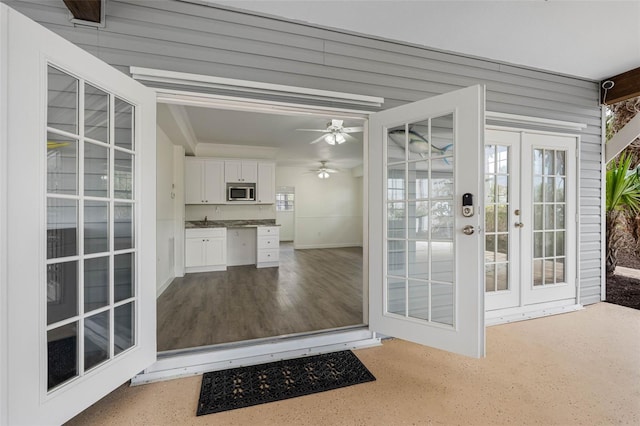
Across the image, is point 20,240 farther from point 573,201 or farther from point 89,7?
point 573,201

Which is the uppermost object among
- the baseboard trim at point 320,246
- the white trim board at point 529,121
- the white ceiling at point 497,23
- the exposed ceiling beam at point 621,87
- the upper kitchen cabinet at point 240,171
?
the white ceiling at point 497,23

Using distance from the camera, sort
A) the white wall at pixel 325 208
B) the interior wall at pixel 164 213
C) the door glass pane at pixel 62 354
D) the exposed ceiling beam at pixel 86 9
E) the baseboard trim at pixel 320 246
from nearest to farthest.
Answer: the door glass pane at pixel 62 354, the exposed ceiling beam at pixel 86 9, the interior wall at pixel 164 213, the baseboard trim at pixel 320 246, the white wall at pixel 325 208

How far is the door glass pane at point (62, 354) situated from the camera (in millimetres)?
1414

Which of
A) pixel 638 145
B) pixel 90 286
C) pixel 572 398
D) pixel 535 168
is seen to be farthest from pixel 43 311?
pixel 638 145

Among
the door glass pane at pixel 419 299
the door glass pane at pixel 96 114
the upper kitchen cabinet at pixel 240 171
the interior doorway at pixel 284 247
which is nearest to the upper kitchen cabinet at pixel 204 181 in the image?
the upper kitchen cabinet at pixel 240 171

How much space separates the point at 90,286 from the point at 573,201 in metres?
4.79

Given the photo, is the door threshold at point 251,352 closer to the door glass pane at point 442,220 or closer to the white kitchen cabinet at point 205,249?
the door glass pane at point 442,220

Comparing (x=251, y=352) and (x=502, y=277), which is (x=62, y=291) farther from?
(x=502, y=277)

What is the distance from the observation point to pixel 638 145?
17.0 ft

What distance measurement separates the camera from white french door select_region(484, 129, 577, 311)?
305 centimetres

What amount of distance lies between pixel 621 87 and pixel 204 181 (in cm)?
656

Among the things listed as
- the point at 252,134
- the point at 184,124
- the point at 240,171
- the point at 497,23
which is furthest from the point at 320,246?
the point at 497,23

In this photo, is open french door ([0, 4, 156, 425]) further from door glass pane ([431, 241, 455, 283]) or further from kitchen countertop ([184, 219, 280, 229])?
kitchen countertop ([184, 219, 280, 229])

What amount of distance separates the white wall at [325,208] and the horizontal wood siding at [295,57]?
254 inches
